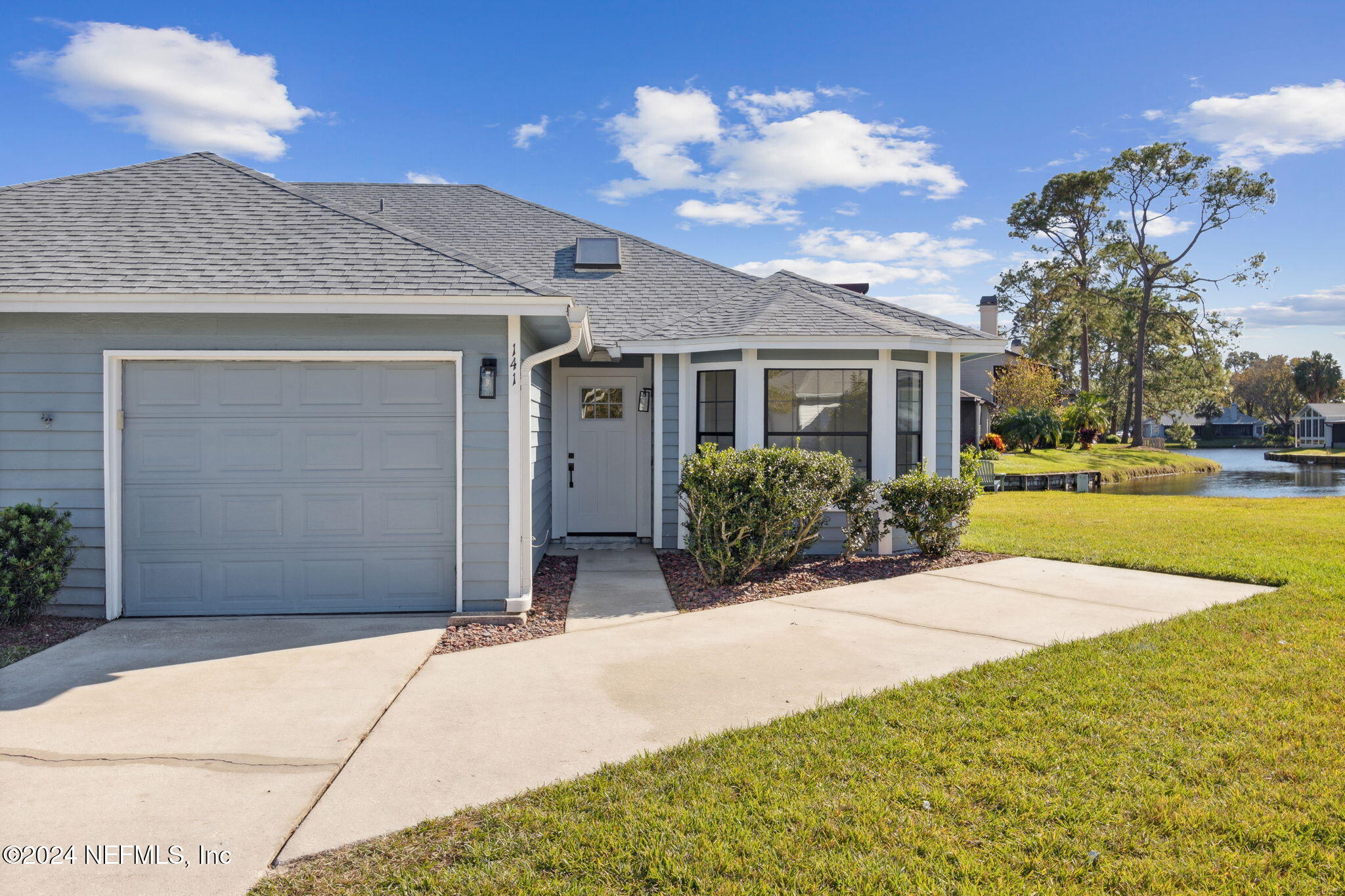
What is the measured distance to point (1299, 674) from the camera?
438 centimetres

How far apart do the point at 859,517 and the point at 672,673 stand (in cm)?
419

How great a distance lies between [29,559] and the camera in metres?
5.52

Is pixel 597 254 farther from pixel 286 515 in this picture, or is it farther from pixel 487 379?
pixel 286 515

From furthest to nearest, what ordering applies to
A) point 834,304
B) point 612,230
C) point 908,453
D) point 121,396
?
point 612,230
point 834,304
point 908,453
point 121,396

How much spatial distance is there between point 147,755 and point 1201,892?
4182mm

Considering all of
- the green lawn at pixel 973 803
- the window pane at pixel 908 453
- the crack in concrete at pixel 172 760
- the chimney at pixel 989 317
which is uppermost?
the chimney at pixel 989 317

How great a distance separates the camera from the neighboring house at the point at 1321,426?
2170 inches

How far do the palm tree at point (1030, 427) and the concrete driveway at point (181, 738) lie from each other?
28569 mm

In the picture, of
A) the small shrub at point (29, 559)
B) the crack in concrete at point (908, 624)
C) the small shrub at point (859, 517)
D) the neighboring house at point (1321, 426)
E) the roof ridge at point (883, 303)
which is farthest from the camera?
the neighboring house at point (1321, 426)

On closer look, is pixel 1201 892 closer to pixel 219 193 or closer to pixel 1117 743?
pixel 1117 743

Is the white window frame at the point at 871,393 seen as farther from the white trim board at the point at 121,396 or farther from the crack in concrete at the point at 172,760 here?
the crack in concrete at the point at 172,760

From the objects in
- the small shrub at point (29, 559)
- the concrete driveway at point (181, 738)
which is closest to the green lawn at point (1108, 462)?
the concrete driveway at point (181, 738)

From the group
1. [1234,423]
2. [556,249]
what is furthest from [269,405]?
[1234,423]

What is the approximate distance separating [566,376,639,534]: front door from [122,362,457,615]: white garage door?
12.0ft
